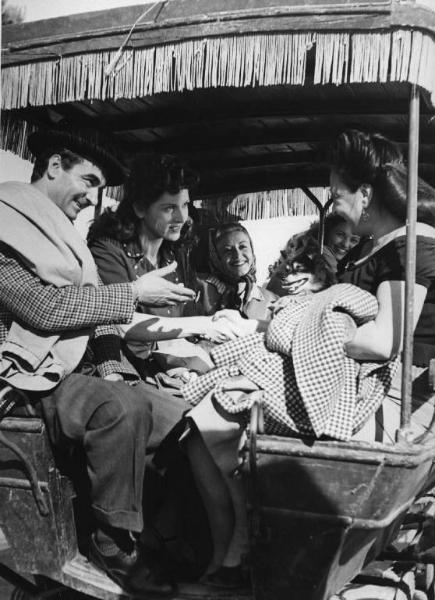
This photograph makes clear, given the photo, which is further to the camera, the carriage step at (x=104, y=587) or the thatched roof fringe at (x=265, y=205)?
the thatched roof fringe at (x=265, y=205)

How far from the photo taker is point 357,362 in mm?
2859

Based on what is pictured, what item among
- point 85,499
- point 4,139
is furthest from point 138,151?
point 85,499

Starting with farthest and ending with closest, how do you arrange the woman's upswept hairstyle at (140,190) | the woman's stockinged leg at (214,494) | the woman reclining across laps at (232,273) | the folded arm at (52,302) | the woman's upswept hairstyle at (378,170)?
the woman reclining across laps at (232,273) → the woman's upswept hairstyle at (140,190) → the woman's upswept hairstyle at (378,170) → the folded arm at (52,302) → the woman's stockinged leg at (214,494)

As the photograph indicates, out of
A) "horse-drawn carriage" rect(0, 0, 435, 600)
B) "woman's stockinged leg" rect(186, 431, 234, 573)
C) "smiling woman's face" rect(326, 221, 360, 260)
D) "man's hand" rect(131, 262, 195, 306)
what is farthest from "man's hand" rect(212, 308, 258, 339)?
"smiling woman's face" rect(326, 221, 360, 260)

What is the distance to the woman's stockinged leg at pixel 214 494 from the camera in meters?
2.90

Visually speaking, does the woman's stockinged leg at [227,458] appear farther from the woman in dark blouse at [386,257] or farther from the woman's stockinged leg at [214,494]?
the woman in dark blouse at [386,257]

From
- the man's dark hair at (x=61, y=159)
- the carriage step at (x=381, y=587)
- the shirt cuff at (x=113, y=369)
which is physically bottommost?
the carriage step at (x=381, y=587)

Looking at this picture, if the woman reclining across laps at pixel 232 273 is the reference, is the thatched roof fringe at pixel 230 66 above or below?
above

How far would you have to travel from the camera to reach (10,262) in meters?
3.08

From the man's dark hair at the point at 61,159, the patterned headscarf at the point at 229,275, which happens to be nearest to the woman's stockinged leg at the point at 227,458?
the man's dark hair at the point at 61,159

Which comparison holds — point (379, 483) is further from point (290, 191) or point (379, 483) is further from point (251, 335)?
point (290, 191)

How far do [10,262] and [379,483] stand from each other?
1549 mm

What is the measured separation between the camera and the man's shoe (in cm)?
299

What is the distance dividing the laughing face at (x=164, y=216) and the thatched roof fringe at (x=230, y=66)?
1.15 m
